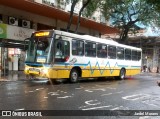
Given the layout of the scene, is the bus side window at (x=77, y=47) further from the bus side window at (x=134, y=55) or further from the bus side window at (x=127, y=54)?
the bus side window at (x=134, y=55)

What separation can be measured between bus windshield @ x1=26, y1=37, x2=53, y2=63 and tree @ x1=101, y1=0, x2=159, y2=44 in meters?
15.5

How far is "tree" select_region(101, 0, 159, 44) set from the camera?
36.2m

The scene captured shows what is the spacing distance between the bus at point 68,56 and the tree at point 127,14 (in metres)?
10.1

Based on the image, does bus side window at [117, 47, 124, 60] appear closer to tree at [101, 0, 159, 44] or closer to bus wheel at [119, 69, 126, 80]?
bus wheel at [119, 69, 126, 80]

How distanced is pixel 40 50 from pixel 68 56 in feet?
5.95

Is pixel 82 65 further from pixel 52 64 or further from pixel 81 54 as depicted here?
pixel 52 64

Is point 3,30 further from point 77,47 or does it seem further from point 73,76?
point 73,76

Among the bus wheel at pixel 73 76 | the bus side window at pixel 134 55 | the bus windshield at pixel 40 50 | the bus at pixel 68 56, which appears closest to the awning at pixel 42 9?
the bus at pixel 68 56

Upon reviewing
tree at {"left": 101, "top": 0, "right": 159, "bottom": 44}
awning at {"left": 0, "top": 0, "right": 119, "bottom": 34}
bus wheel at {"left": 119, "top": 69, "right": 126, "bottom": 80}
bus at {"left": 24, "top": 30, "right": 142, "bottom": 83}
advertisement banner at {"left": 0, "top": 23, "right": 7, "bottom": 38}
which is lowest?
bus wheel at {"left": 119, "top": 69, "right": 126, "bottom": 80}

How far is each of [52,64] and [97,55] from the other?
576 cm

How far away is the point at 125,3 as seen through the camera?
36.3 meters

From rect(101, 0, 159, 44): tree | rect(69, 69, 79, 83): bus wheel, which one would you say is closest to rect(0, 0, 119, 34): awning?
rect(101, 0, 159, 44): tree

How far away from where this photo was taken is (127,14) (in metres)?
39.4

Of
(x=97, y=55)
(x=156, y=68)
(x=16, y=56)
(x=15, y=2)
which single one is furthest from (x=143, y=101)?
(x=156, y=68)
